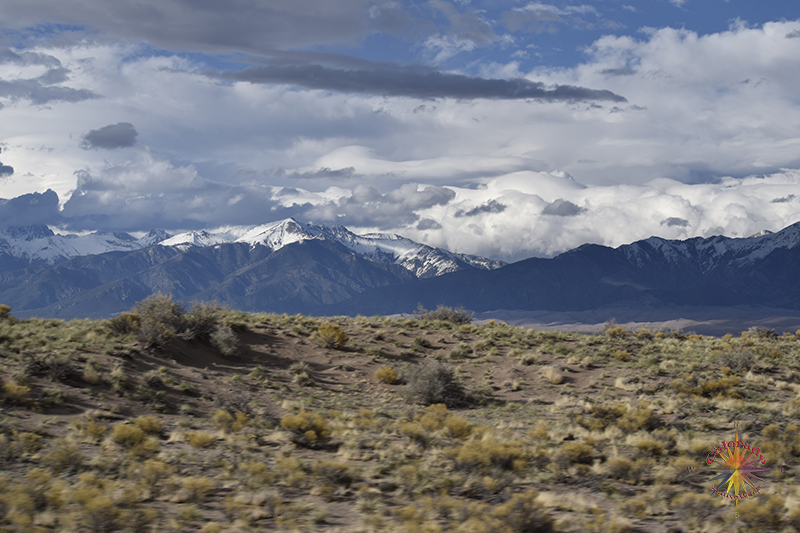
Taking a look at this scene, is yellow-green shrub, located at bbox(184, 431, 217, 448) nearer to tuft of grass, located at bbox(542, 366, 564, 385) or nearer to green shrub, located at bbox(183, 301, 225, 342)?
green shrub, located at bbox(183, 301, 225, 342)

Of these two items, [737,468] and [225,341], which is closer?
[737,468]

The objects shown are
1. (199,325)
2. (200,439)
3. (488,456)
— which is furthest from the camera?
(199,325)

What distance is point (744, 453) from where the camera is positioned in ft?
49.9

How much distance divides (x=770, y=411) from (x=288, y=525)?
64.8 feet

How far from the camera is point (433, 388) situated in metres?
23.8

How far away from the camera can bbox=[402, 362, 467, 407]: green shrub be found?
23.6m

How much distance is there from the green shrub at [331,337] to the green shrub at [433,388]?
22.2 feet

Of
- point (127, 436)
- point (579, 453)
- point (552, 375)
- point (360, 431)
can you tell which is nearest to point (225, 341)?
point (360, 431)

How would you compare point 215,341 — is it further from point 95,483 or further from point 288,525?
point 288,525

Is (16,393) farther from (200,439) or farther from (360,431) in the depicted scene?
(360,431)

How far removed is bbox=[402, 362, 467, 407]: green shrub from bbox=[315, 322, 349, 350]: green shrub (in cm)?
678

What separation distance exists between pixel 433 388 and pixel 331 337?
8.78 m

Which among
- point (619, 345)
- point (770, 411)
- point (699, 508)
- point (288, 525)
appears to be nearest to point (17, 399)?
point (288, 525)

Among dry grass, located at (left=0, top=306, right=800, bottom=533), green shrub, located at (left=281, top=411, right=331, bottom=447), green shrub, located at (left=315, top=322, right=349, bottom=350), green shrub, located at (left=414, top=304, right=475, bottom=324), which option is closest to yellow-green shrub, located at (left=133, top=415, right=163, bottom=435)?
dry grass, located at (left=0, top=306, right=800, bottom=533)
